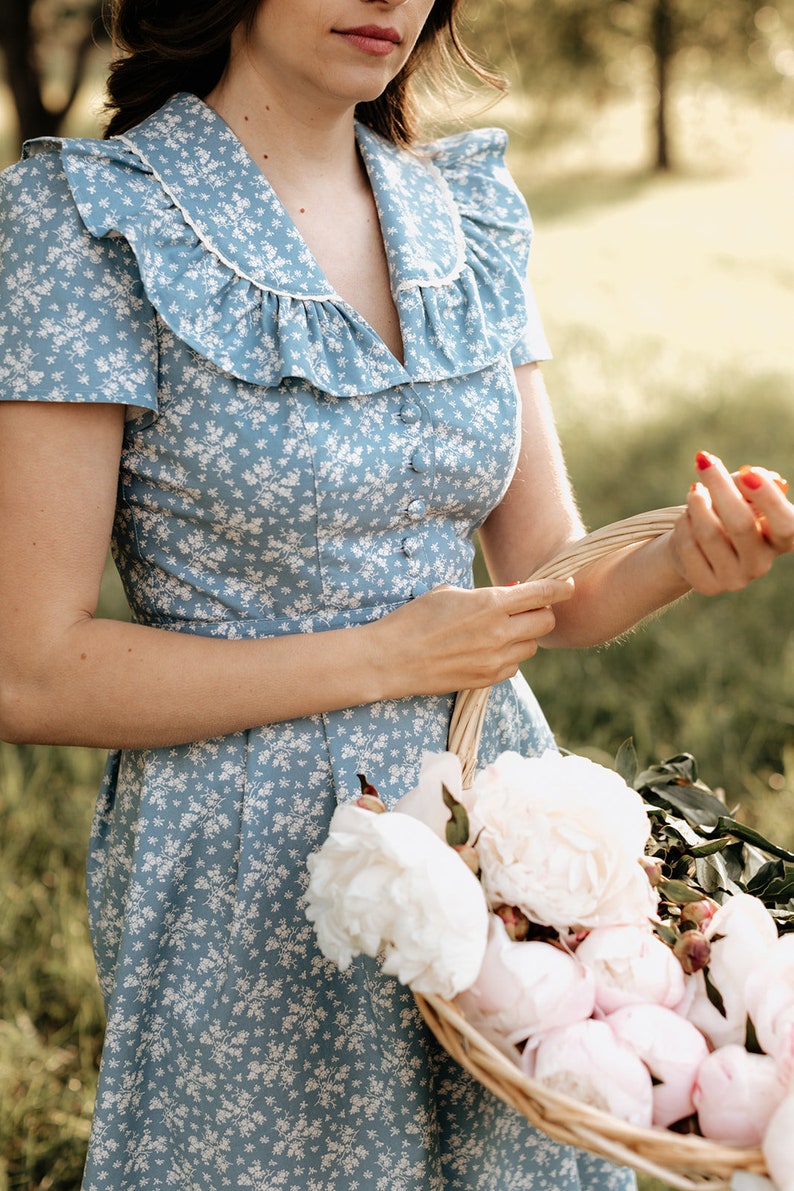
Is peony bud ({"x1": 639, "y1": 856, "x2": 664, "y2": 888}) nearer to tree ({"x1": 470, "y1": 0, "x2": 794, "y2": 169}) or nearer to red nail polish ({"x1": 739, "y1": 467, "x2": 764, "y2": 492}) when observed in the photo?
red nail polish ({"x1": 739, "y1": 467, "x2": 764, "y2": 492})

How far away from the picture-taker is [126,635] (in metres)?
1.29

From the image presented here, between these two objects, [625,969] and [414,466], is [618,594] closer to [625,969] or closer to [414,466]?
[414,466]

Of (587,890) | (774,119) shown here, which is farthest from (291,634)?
(774,119)

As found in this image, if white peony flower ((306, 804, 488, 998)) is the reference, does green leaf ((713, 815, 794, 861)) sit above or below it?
below

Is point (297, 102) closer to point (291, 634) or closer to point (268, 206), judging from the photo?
point (268, 206)

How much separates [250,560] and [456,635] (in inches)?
9.6

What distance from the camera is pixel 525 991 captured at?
983 millimetres

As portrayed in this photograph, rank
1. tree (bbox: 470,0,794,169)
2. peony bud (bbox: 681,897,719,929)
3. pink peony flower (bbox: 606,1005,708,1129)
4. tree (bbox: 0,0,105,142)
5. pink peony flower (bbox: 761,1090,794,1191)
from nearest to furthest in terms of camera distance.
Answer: pink peony flower (bbox: 761,1090,794,1191), pink peony flower (bbox: 606,1005,708,1129), peony bud (bbox: 681,897,719,929), tree (bbox: 0,0,105,142), tree (bbox: 470,0,794,169)

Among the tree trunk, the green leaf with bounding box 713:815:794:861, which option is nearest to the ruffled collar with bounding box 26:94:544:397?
the green leaf with bounding box 713:815:794:861

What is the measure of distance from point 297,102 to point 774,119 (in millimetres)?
12954

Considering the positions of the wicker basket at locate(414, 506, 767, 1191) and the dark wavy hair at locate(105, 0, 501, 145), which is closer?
the wicker basket at locate(414, 506, 767, 1191)

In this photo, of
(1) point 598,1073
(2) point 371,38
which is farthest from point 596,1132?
(2) point 371,38

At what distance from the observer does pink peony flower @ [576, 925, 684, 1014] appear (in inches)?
40.1

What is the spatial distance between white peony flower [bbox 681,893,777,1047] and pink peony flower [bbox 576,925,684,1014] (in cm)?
3
